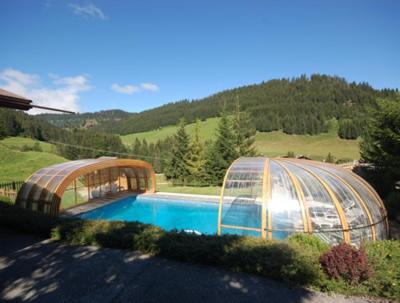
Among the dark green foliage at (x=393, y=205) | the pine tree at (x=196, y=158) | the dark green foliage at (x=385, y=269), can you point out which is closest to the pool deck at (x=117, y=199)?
the pine tree at (x=196, y=158)

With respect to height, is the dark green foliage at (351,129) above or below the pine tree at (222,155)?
above

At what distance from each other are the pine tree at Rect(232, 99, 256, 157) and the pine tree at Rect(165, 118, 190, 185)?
6.24 m

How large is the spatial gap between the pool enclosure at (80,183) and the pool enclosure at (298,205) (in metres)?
10.0

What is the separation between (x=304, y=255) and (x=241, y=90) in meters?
101

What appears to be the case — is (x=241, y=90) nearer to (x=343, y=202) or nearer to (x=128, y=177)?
(x=128, y=177)

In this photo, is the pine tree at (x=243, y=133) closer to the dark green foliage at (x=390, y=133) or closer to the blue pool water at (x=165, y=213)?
the blue pool water at (x=165, y=213)

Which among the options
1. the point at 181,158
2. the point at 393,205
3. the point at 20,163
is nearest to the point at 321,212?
the point at 393,205

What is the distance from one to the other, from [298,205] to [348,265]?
2745 mm

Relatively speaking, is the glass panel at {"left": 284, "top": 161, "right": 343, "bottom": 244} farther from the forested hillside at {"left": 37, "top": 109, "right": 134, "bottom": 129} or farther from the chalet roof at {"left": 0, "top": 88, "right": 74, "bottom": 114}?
the forested hillside at {"left": 37, "top": 109, "right": 134, "bottom": 129}

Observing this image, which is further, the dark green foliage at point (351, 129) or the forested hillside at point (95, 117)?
the forested hillside at point (95, 117)

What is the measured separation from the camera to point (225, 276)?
15.4 ft

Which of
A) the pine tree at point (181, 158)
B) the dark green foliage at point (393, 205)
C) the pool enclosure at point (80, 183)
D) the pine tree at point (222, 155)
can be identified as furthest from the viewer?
the pine tree at point (181, 158)

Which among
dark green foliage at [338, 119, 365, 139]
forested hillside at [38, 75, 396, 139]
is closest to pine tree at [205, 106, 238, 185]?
forested hillside at [38, 75, 396, 139]

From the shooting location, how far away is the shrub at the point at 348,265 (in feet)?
14.2
